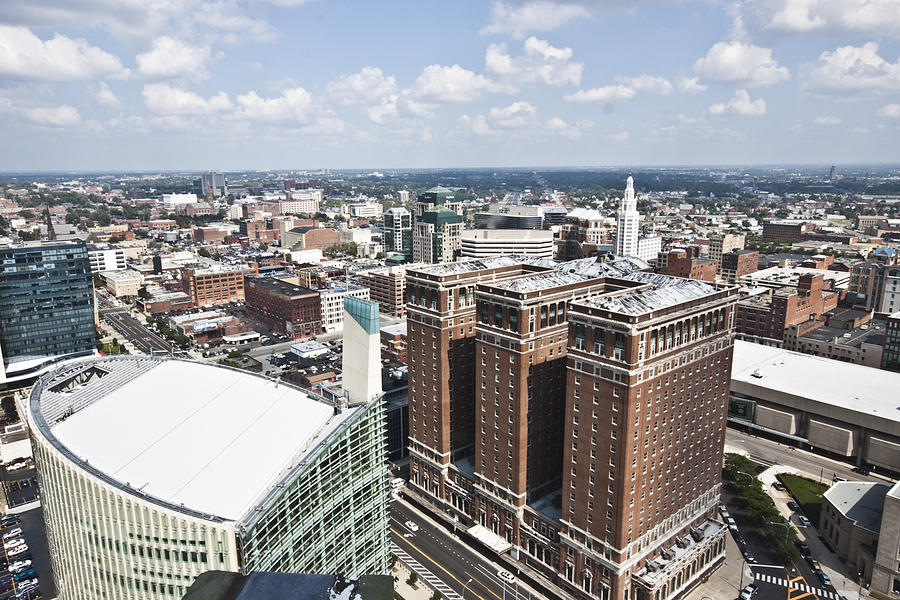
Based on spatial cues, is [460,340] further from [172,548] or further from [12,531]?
[12,531]

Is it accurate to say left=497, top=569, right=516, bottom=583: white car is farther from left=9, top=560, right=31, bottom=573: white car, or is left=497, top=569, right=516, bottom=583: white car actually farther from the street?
the street

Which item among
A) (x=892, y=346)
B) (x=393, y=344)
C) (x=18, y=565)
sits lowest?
(x=18, y=565)

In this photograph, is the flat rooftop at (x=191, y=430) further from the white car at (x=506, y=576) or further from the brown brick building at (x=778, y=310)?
the brown brick building at (x=778, y=310)

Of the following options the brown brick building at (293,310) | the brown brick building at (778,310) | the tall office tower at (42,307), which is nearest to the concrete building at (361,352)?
the tall office tower at (42,307)

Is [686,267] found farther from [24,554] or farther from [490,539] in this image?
[24,554]

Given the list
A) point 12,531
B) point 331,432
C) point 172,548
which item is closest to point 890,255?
point 331,432

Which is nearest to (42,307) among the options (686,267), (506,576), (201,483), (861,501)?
(201,483)
